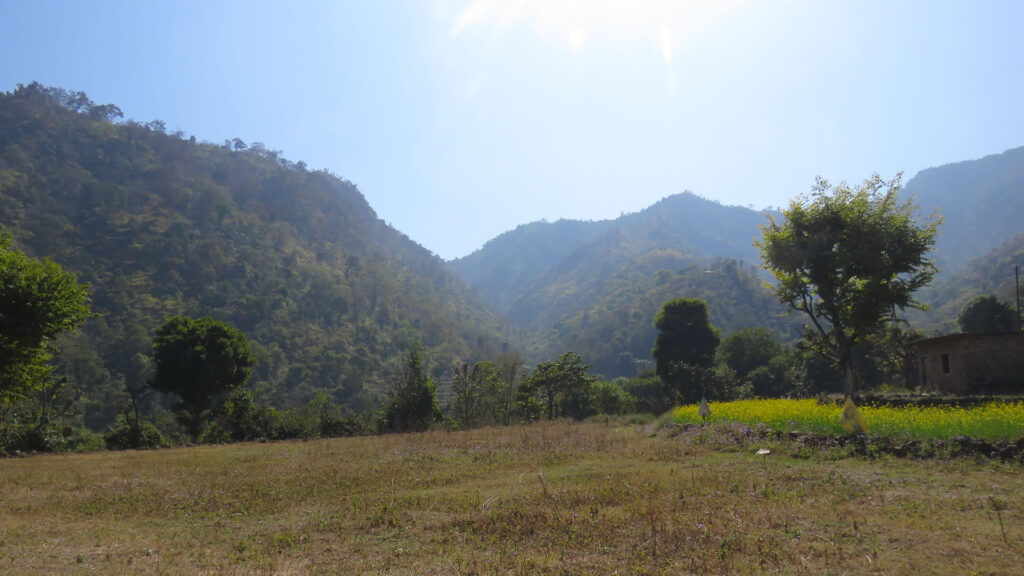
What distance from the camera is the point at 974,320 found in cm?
4022

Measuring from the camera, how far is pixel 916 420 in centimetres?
1359

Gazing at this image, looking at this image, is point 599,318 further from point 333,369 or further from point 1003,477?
point 1003,477

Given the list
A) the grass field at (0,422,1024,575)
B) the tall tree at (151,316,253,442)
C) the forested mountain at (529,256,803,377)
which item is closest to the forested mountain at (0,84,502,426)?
the forested mountain at (529,256,803,377)

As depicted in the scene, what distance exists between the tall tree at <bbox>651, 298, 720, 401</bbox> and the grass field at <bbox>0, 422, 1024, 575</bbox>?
2990cm

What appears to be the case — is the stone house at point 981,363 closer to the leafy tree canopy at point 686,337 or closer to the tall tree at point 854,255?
the tall tree at point 854,255

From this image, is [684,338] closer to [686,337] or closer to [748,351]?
[686,337]

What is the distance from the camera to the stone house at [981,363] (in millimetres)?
19609

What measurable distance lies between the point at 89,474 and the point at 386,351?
91.4m

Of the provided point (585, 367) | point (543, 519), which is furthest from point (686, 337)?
point (543, 519)

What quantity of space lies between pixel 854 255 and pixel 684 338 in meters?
21.0

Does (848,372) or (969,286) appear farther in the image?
(969,286)

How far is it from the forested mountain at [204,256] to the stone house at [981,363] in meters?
72.4

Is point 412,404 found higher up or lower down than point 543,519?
lower down

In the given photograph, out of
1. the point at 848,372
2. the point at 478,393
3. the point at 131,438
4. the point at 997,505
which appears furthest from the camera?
the point at 478,393
